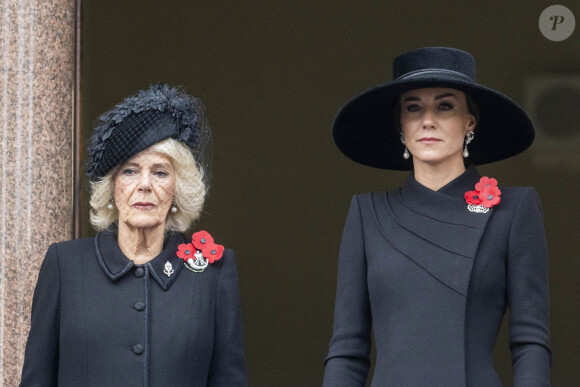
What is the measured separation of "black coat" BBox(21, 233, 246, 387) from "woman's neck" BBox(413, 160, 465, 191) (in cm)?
78

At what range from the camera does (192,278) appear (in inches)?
160

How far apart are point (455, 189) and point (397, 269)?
352mm

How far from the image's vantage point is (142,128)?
13.2 ft

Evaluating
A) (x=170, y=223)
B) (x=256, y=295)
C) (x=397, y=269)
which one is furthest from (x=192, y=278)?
(x=256, y=295)

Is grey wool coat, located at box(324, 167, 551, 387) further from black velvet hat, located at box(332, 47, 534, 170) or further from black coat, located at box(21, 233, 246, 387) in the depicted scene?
black coat, located at box(21, 233, 246, 387)

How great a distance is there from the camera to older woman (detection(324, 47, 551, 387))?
366 centimetres

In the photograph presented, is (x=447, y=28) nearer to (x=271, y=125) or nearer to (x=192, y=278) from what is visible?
(x=271, y=125)

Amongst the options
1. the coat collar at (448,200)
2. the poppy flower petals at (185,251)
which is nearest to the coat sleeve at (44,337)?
the poppy flower petals at (185,251)

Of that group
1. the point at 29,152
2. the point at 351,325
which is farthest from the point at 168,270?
the point at 29,152

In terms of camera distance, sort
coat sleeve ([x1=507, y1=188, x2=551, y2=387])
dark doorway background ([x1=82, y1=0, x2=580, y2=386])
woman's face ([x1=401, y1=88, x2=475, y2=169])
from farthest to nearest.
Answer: dark doorway background ([x1=82, y1=0, x2=580, y2=386]), woman's face ([x1=401, y1=88, x2=475, y2=169]), coat sleeve ([x1=507, y1=188, x2=551, y2=387])

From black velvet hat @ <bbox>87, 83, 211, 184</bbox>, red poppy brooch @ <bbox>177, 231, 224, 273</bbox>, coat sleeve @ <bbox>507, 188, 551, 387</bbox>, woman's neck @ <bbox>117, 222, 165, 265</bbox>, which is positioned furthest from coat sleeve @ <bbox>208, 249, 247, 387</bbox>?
coat sleeve @ <bbox>507, 188, 551, 387</bbox>

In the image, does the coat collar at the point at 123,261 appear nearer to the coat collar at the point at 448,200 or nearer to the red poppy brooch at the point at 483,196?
the coat collar at the point at 448,200

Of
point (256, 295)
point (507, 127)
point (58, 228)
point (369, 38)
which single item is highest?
point (369, 38)

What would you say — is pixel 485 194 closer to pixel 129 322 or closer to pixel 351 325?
pixel 351 325
